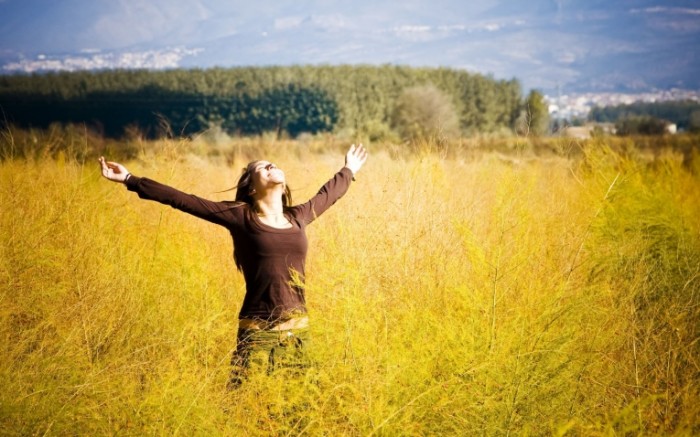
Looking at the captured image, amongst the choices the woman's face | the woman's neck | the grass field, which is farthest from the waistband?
the woman's face

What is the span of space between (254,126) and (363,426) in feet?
197

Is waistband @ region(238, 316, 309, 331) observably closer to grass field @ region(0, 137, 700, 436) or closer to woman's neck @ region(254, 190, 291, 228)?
grass field @ region(0, 137, 700, 436)

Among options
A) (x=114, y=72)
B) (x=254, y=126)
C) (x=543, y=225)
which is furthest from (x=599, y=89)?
(x=543, y=225)

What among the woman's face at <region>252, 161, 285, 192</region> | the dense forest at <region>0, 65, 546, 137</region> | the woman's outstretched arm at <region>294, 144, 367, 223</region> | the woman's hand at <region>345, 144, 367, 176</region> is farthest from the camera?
the dense forest at <region>0, 65, 546, 137</region>

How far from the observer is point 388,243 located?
397 cm

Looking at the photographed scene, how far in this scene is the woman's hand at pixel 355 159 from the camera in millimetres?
3797

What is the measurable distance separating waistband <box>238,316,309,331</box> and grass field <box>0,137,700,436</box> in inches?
5.1

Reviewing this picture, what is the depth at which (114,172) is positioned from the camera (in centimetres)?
314

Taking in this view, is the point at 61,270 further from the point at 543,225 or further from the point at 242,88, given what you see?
the point at 242,88

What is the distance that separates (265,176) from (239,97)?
5933 centimetres

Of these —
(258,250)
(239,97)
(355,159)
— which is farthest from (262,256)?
(239,97)

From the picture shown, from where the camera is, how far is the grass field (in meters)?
2.62

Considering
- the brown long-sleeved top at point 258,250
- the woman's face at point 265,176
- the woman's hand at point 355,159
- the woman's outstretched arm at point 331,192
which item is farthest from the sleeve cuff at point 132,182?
the woman's hand at point 355,159

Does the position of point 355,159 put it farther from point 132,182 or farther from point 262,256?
point 132,182
